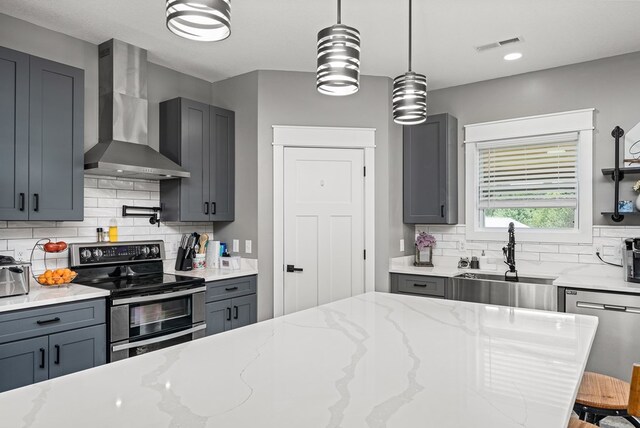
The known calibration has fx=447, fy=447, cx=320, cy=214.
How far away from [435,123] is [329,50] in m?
2.98

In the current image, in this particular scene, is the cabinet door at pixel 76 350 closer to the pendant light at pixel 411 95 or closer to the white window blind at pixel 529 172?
the pendant light at pixel 411 95

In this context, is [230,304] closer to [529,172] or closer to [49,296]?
[49,296]

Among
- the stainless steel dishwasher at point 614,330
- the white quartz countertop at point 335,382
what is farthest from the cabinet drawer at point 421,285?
the white quartz countertop at point 335,382

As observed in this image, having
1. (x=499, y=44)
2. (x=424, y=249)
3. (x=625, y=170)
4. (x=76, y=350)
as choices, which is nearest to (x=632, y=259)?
(x=625, y=170)

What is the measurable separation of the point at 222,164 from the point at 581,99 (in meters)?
3.21

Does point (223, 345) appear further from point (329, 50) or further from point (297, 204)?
point (297, 204)

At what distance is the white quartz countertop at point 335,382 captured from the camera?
40.2 inches

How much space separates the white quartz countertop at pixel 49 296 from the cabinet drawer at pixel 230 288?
918 mm

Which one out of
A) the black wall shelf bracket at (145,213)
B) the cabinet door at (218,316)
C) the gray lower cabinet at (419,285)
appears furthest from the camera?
the gray lower cabinet at (419,285)

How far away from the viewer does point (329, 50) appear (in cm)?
156

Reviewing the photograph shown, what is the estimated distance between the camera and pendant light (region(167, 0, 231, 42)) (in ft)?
3.77

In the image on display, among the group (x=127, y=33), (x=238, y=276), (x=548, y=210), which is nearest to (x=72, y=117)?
(x=127, y=33)

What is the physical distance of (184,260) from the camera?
3885 millimetres

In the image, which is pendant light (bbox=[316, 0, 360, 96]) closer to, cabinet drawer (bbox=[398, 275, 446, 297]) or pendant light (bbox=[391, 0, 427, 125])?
pendant light (bbox=[391, 0, 427, 125])
